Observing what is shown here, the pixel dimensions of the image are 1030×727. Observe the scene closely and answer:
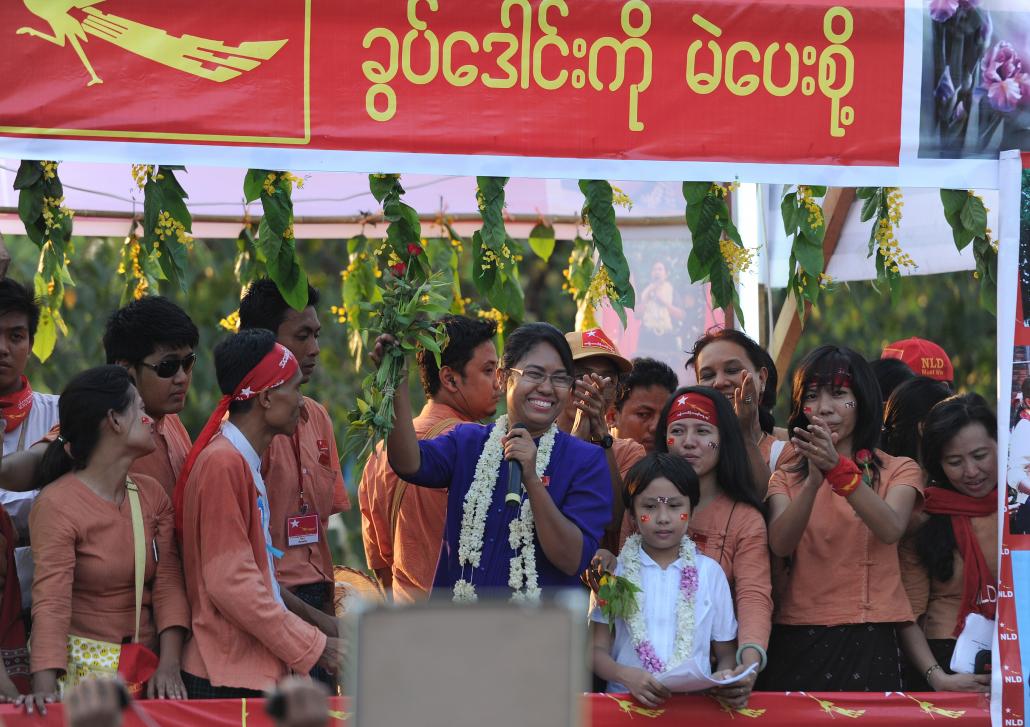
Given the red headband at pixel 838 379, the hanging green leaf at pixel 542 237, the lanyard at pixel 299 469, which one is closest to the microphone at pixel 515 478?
the lanyard at pixel 299 469

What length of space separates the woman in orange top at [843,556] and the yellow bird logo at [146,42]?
2059 millimetres

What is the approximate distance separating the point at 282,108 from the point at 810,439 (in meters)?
1.91

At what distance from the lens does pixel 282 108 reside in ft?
14.1

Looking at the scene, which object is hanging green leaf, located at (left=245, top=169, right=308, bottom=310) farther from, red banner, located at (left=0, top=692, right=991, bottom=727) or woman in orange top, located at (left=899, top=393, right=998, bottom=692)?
woman in orange top, located at (left=899, top=393, right=998, bottom=692)

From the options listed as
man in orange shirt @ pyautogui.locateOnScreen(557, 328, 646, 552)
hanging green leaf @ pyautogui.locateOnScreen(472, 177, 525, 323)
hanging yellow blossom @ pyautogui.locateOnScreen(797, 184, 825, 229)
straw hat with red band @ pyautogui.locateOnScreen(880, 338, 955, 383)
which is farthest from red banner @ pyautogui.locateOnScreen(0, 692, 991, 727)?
straw hat with red band @ pyautogui.locateOnScreen(880, 338, 955, 383)

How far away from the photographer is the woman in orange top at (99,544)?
4211 millimetres

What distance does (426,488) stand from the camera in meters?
5.26

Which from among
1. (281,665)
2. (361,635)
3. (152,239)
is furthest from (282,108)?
(361,635)

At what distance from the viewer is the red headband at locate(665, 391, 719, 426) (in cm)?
496

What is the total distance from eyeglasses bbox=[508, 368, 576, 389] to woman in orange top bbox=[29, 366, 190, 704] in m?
1.20

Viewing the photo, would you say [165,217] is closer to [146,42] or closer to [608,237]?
[146,42]

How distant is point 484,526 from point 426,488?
0.67 m

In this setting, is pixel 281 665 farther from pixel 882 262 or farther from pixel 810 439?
pixel 882 262

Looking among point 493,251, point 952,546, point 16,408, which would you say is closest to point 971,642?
point 952,546
